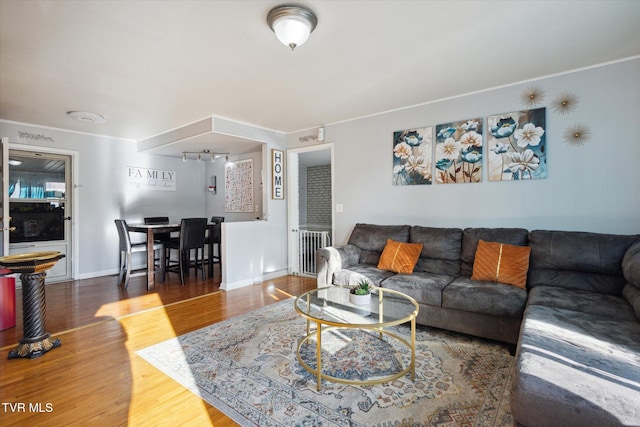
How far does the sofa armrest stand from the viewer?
11.1ft

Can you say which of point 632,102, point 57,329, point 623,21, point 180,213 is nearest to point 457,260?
point 632,102

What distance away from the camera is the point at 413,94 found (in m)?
3.46

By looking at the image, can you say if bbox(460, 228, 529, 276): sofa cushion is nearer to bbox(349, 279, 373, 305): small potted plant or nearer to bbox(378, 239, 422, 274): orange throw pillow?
bbox(378, 239, 422, 274): orange throw pillow

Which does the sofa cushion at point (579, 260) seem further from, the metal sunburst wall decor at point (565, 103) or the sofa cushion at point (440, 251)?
the metal sunburst wall decor at point (565, 103)

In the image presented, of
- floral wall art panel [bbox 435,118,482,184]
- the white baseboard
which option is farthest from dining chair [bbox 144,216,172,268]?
floral wall art panel [bbox 435,118,482,184]

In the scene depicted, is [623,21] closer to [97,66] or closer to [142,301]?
[97,66]

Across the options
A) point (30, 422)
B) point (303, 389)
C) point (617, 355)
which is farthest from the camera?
point (303, 389)

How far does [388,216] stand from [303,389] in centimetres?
257

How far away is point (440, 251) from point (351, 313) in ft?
4.66

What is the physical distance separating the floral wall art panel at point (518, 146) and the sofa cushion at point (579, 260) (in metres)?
0.66

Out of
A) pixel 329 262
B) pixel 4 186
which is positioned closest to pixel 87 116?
pixel 4 186

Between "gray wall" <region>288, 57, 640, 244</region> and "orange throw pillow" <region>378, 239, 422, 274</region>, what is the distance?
53cm

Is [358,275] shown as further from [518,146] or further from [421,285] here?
[518,146]

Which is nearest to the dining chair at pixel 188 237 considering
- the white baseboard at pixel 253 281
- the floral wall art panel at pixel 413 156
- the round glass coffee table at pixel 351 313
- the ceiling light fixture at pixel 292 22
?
the white baseboard at pixel 253 281
